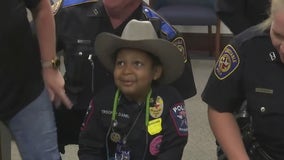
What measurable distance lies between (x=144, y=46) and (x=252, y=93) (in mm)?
414

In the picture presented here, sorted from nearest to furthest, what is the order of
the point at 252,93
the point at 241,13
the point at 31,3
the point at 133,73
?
the point at 31,3 → the point at 252,93 → the point at 133,73 → the point at 241,13

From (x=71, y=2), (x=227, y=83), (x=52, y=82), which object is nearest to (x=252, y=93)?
(x=227, y=83)

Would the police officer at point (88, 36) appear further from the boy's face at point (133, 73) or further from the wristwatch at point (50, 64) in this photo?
the wristwatch at point (50, 64)

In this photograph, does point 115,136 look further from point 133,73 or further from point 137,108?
point 133,73

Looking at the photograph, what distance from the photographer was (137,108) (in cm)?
183

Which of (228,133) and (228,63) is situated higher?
(228,63)

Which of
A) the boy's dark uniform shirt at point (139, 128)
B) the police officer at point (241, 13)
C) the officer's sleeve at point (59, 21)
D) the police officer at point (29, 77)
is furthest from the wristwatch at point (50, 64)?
the police officer at point (241, 13)

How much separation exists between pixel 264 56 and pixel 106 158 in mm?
713

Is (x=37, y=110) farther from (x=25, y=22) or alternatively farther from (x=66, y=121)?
(x=66, y=121)

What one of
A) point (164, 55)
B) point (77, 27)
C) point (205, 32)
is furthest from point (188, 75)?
point (205, 32)

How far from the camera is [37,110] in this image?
1.57 m

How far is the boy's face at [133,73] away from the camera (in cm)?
177

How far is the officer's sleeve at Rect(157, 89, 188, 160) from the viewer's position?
183 centimetres

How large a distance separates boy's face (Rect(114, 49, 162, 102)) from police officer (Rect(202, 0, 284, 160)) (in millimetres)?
235
